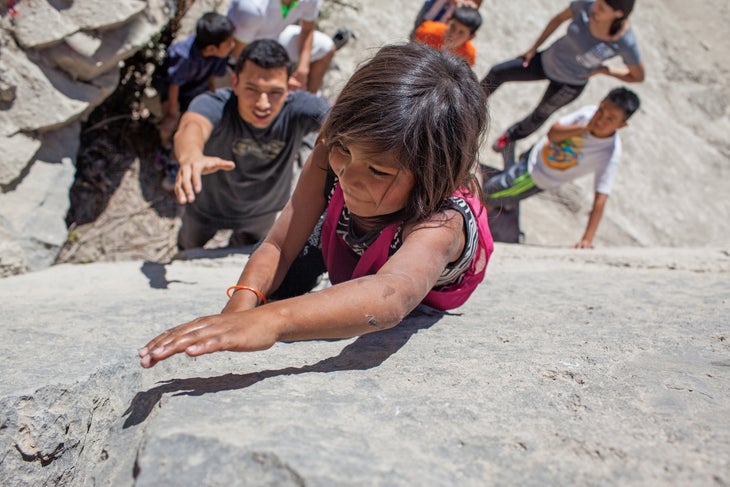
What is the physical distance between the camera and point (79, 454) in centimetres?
128

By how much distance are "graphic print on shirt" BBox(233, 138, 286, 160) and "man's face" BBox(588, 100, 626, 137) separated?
1.83 metres

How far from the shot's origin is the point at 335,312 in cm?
113

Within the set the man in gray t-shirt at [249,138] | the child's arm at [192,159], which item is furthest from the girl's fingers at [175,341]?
the man in gray t-shirt at [249,138]

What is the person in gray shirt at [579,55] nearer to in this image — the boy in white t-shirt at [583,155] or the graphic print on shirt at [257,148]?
the boy in white t-shirt at [583,155]

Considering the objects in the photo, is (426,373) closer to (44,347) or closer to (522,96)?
(44,347)

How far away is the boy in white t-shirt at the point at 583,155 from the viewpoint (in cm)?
353

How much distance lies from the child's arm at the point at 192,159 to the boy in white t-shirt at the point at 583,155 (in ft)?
5.64

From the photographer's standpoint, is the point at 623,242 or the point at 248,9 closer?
the point at 248,9

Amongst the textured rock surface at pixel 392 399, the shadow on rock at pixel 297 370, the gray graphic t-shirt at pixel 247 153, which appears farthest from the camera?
the gray graphic t-shirt at pixel 247 153

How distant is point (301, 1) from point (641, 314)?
8.18ft

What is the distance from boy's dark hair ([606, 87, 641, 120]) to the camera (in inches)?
135

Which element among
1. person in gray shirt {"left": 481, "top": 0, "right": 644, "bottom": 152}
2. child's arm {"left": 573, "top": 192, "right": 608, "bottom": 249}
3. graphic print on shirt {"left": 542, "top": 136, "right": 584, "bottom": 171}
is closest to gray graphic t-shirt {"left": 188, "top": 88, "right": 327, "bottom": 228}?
person in gray shirt {"left": 481, "top": 0, "right": 644, "bottom": 152}

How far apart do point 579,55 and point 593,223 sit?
0.97 metres

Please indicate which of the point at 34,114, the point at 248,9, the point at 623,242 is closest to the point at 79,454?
the point at 34,114
